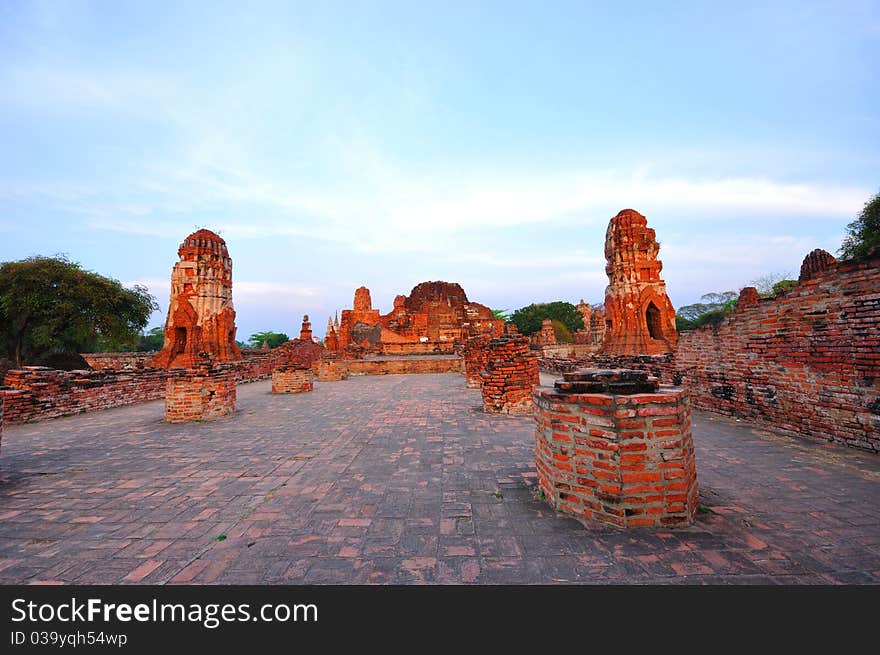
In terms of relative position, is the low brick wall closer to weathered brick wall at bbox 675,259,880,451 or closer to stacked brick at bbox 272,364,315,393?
stacked brick at bbox 272,364,315,393

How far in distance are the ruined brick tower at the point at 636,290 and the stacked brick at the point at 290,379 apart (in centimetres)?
1239

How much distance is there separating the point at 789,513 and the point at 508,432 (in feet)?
9.79

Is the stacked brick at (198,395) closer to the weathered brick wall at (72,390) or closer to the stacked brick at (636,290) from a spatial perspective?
the weathered brick wall at (72,390)

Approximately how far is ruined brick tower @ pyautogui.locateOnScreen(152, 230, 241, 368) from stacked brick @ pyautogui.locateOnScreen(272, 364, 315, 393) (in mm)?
6892

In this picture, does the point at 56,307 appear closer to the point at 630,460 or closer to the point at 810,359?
the point at 630,460

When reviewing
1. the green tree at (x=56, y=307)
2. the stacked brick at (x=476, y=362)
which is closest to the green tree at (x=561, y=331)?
the stacked brick at (x=476, y=362)

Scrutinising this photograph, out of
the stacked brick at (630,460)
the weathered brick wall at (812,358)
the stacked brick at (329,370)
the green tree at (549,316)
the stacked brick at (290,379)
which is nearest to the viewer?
the stacked brick at (630,460)

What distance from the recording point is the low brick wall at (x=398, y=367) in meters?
17.6

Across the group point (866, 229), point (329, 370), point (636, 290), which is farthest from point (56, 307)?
point (866, 229)

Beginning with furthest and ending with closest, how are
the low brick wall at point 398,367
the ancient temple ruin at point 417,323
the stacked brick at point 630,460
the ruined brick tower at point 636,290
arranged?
the ancient temple ruin at point 417,323
the low brick wall at point 398,367
the ruined brick tower at point 636,290
the stacked brick at point 630,460

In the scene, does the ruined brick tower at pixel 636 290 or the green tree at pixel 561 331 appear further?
the green tree at pixel 561 331

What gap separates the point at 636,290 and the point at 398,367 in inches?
447
